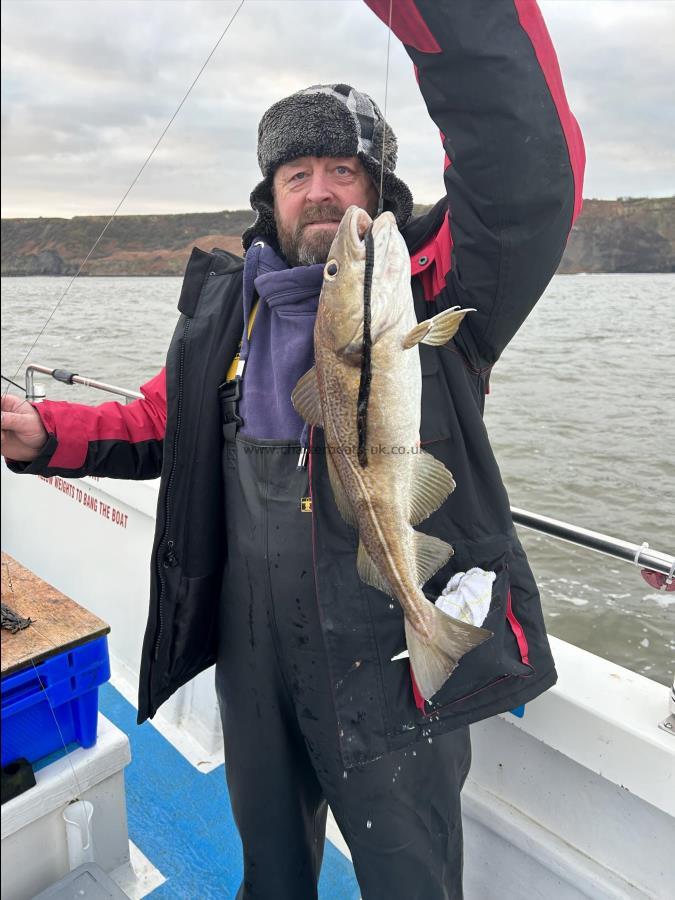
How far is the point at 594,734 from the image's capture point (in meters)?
1.89

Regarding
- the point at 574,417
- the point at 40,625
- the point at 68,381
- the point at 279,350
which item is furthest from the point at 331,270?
the point at 574,417

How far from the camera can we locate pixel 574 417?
33.9 feet

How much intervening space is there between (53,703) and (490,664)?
146 cm

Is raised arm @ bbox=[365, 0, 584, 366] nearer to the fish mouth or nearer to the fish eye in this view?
the fish mouth

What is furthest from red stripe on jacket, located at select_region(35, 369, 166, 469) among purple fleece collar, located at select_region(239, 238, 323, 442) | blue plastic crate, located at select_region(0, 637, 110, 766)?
blue plastic crate, located at select_region(0, 637, 110, 766)

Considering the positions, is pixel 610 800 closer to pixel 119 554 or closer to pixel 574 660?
pixel 574 660

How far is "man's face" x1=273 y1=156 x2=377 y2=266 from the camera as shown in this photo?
1.97 meters

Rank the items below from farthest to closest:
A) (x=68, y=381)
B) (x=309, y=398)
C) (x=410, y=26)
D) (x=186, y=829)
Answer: (x=68, y=381)
(x=186, y=829)
(x=309, y=398)
(x=410, y=26)

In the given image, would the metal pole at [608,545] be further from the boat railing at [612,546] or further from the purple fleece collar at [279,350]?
the purple fleece collar at [279,350]

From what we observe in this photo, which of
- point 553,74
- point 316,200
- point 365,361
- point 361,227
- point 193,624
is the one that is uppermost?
point 553,74

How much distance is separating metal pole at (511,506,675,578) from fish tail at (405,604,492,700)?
2.20ft

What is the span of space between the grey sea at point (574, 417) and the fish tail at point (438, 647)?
2.50 m

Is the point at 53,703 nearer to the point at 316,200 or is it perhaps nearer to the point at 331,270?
the point at 331,270

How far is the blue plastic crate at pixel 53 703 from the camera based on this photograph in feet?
6.88
